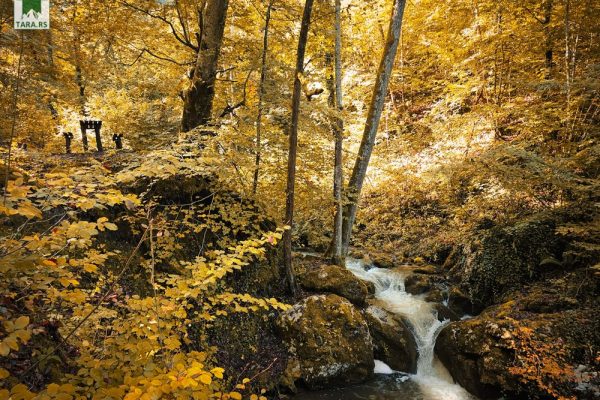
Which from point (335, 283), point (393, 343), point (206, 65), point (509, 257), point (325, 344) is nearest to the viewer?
point (325, 344)

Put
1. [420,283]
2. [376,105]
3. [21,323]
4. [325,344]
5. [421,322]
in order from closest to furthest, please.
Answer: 1. [21,323]
2. [325,344]
3. [421,322]
4. [376,105]
5. [420,283]

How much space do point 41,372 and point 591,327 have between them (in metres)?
7.20

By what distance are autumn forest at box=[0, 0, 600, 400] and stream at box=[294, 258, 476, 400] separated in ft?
0.13

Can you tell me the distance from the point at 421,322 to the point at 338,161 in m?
4.02

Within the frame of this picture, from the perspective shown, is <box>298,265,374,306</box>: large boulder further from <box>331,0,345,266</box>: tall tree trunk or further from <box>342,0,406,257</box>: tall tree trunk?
<box>342,0,406,257</box>: tall tree trunk

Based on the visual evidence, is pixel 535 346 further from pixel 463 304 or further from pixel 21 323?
pixel 21 323

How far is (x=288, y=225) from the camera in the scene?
539 centimetres

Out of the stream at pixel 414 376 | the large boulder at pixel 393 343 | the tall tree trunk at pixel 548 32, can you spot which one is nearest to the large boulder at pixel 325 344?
the stream at pixel 414 376

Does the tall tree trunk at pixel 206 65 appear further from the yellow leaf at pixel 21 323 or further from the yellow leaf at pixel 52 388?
the yellow leaf at pixel 52 388

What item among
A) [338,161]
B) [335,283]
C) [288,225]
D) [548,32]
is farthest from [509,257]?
[548,32]

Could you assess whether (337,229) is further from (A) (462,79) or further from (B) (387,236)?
(A) (462,79)

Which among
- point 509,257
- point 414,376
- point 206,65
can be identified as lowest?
point 414,376

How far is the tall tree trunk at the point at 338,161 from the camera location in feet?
24.8

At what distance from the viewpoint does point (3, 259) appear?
185 centimetres
